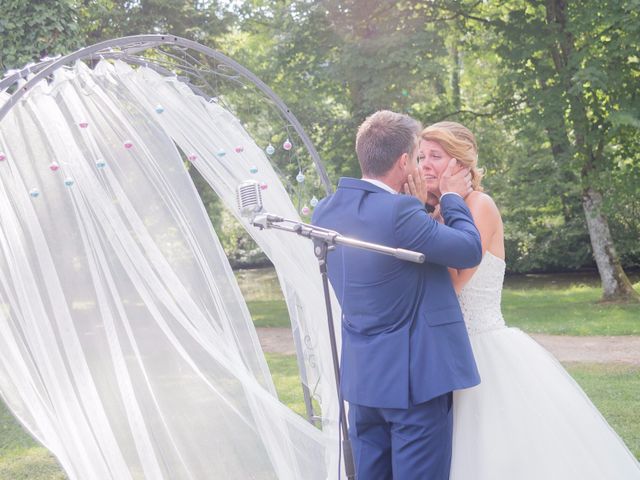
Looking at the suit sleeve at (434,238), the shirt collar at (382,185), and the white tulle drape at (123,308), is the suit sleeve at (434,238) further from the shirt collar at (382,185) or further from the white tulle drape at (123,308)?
the white tulle drape at (123,308)

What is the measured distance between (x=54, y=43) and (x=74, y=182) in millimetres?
4167

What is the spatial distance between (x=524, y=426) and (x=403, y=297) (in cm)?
87

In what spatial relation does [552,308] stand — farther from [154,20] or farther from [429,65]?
[154,20]

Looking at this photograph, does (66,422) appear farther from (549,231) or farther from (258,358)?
(549,231)

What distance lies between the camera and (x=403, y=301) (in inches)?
100

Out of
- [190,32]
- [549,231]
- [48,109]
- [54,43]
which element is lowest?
[549,231]

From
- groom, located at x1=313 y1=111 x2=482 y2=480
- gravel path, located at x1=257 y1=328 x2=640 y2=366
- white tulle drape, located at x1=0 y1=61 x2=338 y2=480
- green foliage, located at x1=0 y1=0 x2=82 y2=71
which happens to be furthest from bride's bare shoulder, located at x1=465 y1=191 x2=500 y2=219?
gravel path, located at x1=257 y1=328 x2=640 y2=366

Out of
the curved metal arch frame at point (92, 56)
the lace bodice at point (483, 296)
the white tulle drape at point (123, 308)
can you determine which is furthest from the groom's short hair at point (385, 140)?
the curved metal arch frame at point (92, 56)

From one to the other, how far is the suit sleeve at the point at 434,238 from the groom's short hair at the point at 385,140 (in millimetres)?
163

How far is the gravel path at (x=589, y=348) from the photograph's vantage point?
317 inches

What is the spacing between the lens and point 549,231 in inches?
764

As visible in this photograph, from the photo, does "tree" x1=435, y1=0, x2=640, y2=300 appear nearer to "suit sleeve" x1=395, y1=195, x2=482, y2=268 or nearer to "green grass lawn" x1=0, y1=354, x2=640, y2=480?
"green grass lawn" x1=0, y1=354, x2=640, y2=480

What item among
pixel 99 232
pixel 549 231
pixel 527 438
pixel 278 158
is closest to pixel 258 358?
pixel 99 232

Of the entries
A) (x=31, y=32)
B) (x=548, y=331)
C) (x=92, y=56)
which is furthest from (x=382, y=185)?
(x=548, y=331)
